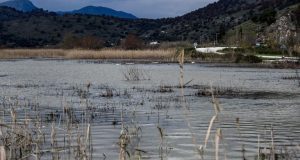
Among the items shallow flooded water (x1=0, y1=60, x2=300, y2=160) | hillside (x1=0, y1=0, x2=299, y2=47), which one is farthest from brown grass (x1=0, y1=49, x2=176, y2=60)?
hillside (x1=0, y1=0, x2=299, y2=47)

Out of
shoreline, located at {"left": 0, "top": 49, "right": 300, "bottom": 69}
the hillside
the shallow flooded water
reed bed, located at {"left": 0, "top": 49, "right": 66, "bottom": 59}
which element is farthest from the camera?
the hillside

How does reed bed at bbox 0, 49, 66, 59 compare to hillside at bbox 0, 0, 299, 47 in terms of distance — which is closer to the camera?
reed bed at bbox 0, 49, 66, 59

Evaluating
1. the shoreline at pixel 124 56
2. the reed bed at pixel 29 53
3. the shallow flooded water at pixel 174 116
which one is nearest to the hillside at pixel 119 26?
the reed bed at pixel 29 53

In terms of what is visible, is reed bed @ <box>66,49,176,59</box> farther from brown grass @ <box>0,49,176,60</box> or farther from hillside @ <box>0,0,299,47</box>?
hillside @ <box>0,0,299,47</box>

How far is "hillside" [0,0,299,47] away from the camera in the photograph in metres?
123

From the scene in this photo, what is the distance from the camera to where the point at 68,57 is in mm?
71188

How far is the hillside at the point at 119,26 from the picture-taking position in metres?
123

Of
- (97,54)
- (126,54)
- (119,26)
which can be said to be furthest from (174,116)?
(119,26)

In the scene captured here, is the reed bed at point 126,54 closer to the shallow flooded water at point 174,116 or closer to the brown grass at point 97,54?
the brown grass at point 97,54

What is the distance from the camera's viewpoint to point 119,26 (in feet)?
504

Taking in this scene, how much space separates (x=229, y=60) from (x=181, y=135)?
4415 centimetres

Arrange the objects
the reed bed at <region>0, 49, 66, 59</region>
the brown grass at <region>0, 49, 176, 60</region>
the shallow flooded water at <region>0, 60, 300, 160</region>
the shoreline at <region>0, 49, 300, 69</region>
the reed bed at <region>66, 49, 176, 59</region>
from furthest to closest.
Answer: the reed bed at <region>0, 49, 66, 59</region>
the brown grass at <region>0, 49, 176, 60</region>
the reed bed at <region>66, 49, 176, 59</region>
the shoreline at <region>0, 49, 300, 69</region>
the shallow flooded water at <region>0, 60, 300, 160</region>

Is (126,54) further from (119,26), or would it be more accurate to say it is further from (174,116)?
(119,26)

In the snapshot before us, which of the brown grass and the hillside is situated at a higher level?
the hillside
